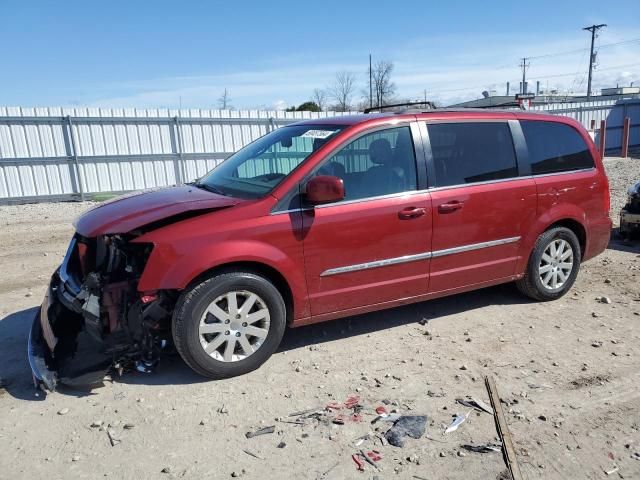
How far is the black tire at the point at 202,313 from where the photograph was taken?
360 centimetres

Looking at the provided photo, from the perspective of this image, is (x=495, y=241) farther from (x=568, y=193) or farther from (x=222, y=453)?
(x=222, y=453)

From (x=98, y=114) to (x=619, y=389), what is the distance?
46.8 feet

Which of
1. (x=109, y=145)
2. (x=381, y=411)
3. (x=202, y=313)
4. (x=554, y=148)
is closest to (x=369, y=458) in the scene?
(x=381, y=411)

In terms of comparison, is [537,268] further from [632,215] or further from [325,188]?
[632,215]

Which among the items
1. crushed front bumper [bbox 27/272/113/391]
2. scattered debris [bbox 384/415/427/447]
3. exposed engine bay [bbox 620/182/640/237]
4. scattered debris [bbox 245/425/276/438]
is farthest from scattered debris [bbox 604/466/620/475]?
exposed engine bay [bbox 620/182/640/237]

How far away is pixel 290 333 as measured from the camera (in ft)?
15.4

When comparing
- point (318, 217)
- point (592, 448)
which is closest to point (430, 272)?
point (318, 217)

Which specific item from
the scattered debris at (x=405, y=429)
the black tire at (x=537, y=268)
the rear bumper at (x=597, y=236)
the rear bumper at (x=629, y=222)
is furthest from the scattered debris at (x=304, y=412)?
the rear bumper at (x=629, y=222)

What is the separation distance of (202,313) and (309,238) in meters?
0.97

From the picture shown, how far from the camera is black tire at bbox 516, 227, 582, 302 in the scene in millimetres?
5051

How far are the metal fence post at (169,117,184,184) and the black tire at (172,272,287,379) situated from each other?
40.5ft

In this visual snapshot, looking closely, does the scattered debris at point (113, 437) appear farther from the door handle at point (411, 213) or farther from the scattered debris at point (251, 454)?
the door handle at point (411, 213)

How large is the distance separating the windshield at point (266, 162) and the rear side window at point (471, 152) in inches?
38.1

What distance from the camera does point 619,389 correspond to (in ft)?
11.7
